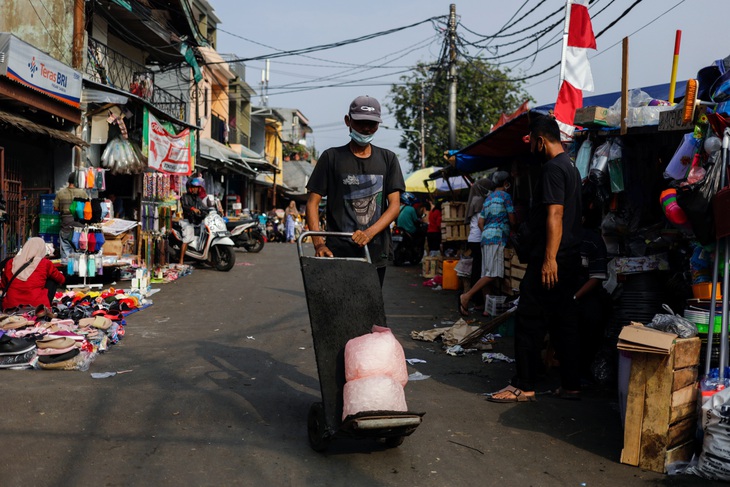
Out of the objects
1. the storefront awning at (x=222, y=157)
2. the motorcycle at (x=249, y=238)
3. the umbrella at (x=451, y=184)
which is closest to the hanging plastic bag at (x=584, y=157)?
the motorcycle at (x=249, y=238)

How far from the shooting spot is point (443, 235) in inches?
544

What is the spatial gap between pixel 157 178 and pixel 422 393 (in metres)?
11.5

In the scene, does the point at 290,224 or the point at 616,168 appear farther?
the point at 290,224

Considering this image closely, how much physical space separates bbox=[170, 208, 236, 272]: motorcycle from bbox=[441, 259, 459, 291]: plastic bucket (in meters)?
4.99

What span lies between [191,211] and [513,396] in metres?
11.8

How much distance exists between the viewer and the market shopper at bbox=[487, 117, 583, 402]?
517 cm

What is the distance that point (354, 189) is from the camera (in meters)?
4.96

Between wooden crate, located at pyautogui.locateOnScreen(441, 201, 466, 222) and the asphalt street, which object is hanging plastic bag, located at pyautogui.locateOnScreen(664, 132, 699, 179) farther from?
wooden crate, located at pyautogui.locateOnScreen(441, 201, 466, 222)

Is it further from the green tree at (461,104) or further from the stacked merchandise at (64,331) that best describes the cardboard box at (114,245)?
the green tree at (461,104)

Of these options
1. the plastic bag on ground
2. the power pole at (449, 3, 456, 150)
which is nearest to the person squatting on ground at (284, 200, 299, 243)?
the power pole at (449, 3, 456, 150)

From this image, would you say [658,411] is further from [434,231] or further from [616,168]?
[434,231]

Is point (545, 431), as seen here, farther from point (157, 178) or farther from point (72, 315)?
point (157, 178)

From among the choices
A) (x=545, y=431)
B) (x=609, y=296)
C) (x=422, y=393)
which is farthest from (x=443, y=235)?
(x=545, y=431)

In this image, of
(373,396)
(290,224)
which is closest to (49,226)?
(373,396)
